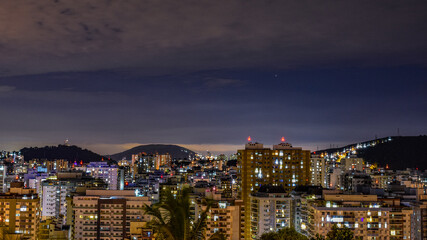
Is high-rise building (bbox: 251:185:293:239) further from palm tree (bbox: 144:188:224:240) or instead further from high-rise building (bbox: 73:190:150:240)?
palm tree (bbox: 144:188:224:240)

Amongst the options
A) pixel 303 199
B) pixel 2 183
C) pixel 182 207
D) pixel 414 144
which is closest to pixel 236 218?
pixel 303 199

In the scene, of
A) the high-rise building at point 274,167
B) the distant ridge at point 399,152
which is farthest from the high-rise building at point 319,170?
the distant ridge at point 399,152

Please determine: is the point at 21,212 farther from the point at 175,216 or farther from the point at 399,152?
the point at 399,152

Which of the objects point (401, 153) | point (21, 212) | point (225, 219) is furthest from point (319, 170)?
point (21, 212)

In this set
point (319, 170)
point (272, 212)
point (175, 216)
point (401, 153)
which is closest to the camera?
point (175, 216)

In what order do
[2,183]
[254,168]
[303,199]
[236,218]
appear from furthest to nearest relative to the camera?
1. [2,183]
2. [254,168]
3. [303,199]
4. [236,218]

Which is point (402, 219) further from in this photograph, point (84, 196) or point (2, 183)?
point (2, 183)
